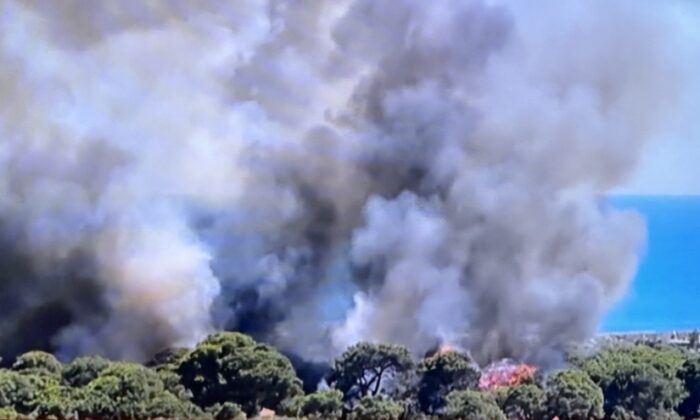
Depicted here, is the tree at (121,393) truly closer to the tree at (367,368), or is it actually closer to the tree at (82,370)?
the tree at (82,370)

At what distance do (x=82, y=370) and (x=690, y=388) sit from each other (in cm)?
288

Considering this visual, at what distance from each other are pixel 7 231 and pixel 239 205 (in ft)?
4.05

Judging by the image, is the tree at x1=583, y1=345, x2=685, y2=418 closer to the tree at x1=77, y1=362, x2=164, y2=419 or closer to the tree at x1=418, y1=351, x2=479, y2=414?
the tree at x1=418, y1=351, x2=479, y2=414

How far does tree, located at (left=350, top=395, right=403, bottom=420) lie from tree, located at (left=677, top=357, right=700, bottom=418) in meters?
1.38

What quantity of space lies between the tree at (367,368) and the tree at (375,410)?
8 centimetres

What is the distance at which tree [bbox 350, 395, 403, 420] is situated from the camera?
4.88 m

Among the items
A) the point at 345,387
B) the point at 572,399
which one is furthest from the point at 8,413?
the point at 572,399

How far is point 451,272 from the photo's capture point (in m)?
5.69

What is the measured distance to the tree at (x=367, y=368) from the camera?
199 inches

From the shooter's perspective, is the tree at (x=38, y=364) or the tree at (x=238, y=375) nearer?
the tree at (x=238, y=375)

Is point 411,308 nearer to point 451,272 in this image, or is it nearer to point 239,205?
point 451,272

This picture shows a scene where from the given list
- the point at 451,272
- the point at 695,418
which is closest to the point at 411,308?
the point at 451,272

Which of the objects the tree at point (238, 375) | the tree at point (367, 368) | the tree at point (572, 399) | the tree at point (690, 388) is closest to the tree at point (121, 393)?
the tree at point (238, 375)

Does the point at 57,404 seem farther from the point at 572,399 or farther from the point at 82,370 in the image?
the point at 572,399
